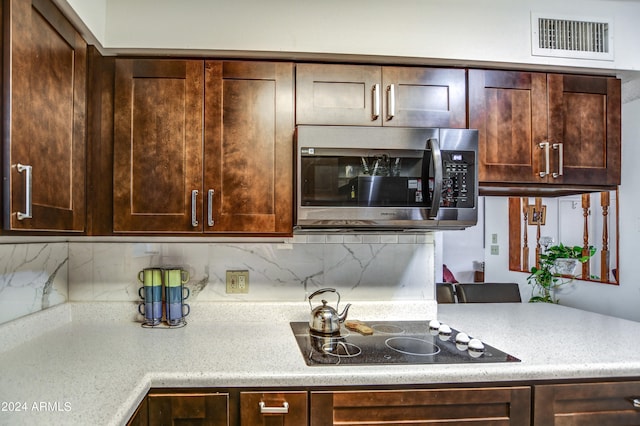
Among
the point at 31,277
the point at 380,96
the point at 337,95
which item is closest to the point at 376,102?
the point at 380,96

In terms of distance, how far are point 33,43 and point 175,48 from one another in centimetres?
62

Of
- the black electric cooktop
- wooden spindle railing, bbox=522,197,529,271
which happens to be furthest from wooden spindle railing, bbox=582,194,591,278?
the black electric cooktop

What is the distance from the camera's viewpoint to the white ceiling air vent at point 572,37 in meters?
1.91

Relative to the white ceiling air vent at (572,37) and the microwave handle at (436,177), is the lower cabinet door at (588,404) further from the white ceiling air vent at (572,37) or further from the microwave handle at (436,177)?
the white ceiling air vent at (572,37)

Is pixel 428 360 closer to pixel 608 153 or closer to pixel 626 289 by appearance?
pixel 608 153

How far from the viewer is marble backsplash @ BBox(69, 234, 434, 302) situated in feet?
6.77

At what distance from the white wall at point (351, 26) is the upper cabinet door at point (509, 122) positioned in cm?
9

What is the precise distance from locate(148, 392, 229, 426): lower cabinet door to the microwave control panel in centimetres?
109

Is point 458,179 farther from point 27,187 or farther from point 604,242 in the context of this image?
point 604,242

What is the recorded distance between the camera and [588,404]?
59.0 inches

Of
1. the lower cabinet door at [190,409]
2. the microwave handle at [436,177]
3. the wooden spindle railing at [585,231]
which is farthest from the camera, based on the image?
the wooden spindle railing at [585,231]

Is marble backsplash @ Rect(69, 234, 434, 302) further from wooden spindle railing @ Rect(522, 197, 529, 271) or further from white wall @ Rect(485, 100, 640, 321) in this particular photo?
wooden spindle railing @ Rect(522, 197, 529, 271)

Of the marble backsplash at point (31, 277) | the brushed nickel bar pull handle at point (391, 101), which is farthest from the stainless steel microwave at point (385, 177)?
the marble backsplash at point (31, 277)

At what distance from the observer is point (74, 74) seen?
61.2 inches
